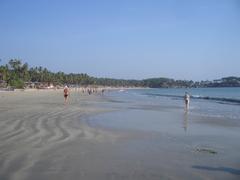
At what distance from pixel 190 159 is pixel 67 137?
152 inches

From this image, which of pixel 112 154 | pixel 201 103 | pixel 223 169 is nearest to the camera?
pixel 223 169

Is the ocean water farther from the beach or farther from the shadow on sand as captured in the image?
the shadow on sand

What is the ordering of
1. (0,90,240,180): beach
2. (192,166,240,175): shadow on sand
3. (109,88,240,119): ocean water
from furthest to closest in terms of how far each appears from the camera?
(109,88,240,119): ocean water → (192,166,240,175): shadow on sand → (0,90,240,180): beach

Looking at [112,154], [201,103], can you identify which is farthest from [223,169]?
[201,103]

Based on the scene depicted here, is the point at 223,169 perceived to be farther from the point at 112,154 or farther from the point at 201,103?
the point at 201,103

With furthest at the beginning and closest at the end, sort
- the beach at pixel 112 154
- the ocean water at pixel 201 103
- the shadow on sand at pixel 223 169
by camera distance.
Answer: the ocean water at pixel 201 103, the shadow on sand at pixel 223 169, the beach at pixel 112 154

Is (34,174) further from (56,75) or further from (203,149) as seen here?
(56,75)

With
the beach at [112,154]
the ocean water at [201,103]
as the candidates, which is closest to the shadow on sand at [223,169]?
the beach at [112,154]

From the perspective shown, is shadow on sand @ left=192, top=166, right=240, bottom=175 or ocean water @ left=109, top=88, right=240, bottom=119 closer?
shadow on sand @ left=192, top=166, right=240, bottom=175

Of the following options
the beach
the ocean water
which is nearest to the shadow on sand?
the beach

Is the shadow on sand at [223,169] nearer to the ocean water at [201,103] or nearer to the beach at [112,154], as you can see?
the beach at [112,154]

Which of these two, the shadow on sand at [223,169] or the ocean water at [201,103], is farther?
the ocean water at [201,103]

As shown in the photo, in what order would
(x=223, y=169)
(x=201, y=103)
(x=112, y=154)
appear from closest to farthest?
(x=223, y=169) → (x=112, y=154) → (x=201, y=103)

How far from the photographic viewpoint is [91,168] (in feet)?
22.7
